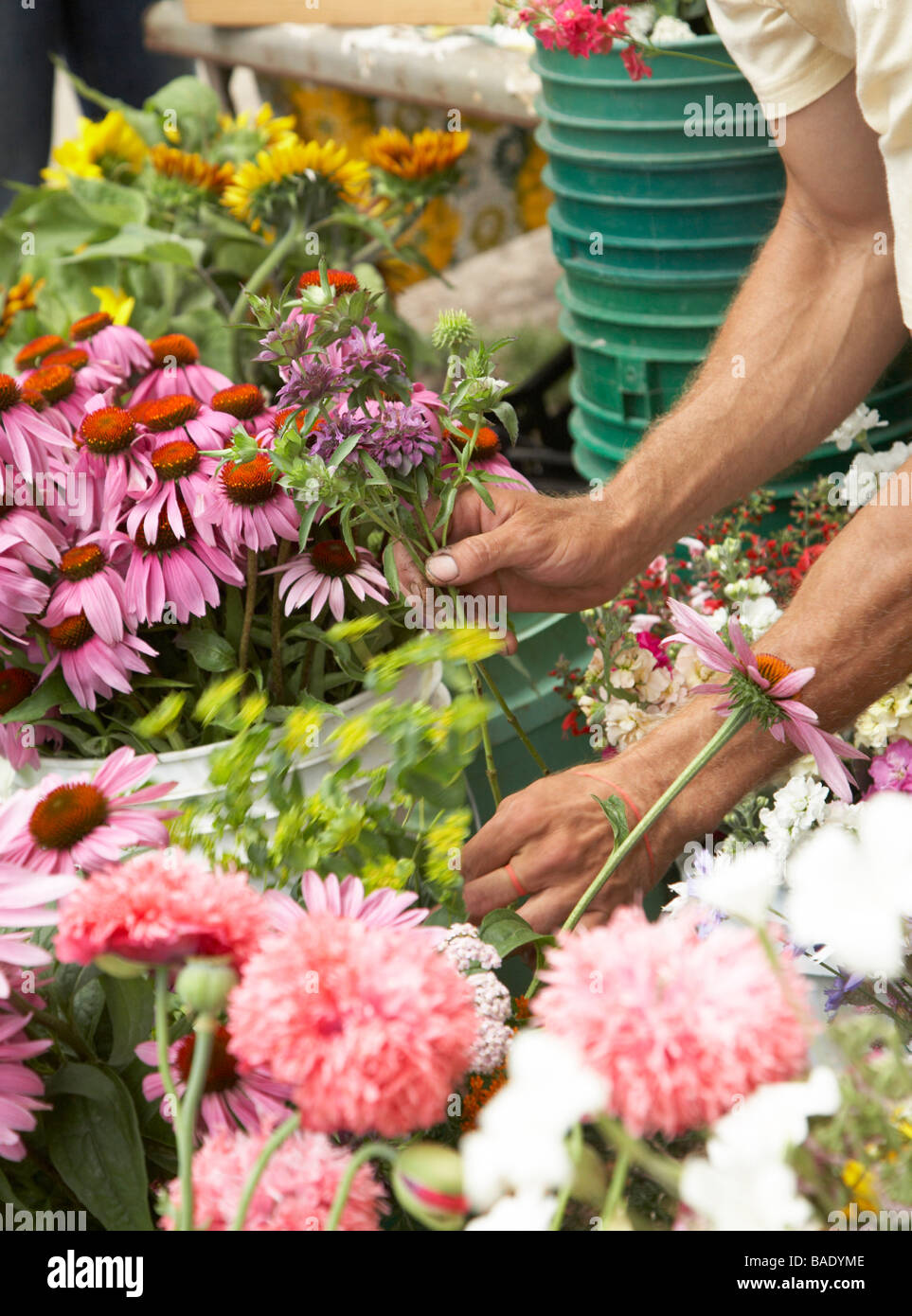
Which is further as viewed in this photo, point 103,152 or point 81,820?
point 103,152

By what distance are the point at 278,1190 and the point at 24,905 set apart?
0.12 m

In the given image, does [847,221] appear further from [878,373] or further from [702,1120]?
[702,1120]

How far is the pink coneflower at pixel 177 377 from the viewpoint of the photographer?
0.81m

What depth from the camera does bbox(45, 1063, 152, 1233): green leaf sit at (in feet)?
1.50

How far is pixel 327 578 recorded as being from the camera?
28.0 inches

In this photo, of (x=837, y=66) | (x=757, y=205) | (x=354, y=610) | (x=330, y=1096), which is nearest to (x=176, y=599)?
(x=354, y=610)

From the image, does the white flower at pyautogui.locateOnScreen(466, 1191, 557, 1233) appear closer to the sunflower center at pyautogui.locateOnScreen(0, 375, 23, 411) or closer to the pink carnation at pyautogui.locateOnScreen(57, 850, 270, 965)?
the pink carnation at pyautogui.locateOnScreen(57, 850, 270, 965)

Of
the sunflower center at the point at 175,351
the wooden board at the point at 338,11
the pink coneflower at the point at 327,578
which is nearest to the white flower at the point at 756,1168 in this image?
the pink coneflower at the point at 327,578

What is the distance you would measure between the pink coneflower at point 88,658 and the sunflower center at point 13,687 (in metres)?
0.04

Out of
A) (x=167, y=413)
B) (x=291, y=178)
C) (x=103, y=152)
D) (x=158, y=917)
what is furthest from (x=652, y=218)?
(x=158, y=917)

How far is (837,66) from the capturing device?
94 cm

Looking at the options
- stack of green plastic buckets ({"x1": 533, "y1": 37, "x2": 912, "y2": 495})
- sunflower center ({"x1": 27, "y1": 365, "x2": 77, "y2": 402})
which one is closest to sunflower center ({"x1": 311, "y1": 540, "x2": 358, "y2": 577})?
sunflower center ({"x1": 27, "y1": 365, "x2": 77, "y2": 402})

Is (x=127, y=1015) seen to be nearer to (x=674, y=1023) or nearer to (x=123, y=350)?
(x=674, y=1023)

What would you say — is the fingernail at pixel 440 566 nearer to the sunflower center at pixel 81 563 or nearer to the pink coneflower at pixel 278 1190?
the sunflower center at pixel 81 563
